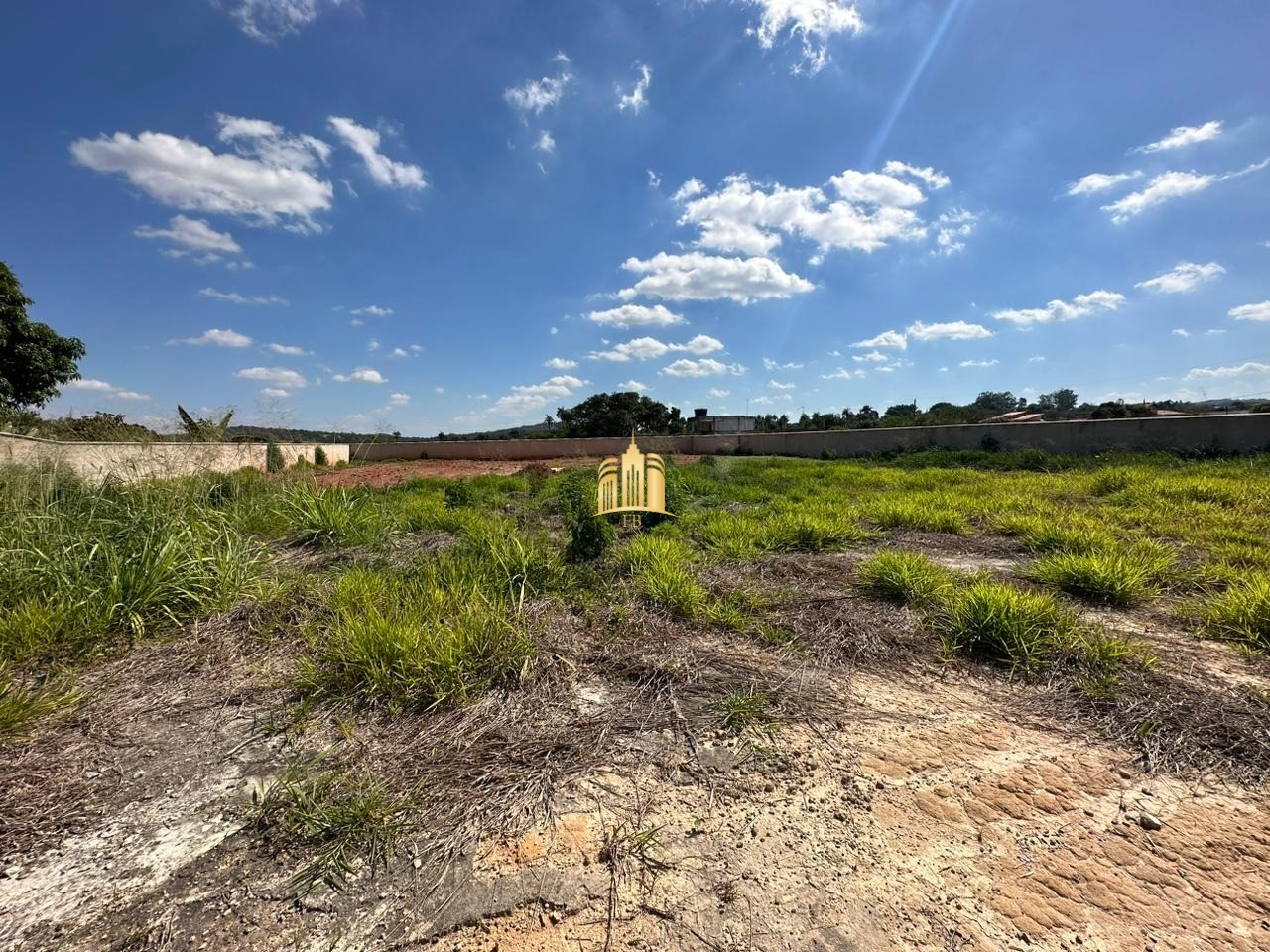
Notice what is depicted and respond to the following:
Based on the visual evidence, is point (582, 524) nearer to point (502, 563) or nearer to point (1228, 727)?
point (502, 563)

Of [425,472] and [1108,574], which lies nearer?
[1108,574]

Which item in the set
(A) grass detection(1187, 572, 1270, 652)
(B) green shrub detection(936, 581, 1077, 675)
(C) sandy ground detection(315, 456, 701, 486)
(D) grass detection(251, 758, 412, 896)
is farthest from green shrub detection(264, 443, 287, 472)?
(A) grass detection(1187, 572, 1270, 652)

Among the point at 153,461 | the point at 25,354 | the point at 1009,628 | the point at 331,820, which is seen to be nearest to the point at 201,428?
the point at 153,461

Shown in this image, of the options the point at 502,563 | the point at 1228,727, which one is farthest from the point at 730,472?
the point at 1228,727

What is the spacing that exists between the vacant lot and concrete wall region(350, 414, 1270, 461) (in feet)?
13.7

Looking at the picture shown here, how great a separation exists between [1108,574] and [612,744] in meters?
3.11

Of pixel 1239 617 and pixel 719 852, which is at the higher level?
pixel 1239 617

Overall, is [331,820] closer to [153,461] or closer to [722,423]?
[153,461]

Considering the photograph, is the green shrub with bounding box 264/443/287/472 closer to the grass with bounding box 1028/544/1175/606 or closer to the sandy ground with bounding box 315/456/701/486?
the sandy ground with bounding box 315/456/701/486

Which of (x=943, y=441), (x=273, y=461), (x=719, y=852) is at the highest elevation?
(x=273, y=461)

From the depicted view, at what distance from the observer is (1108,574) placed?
2.90 m

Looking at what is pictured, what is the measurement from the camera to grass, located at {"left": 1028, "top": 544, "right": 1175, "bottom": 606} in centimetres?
286

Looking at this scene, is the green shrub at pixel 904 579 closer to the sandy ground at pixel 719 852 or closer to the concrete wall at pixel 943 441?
the sandy ground at pixel 719 852

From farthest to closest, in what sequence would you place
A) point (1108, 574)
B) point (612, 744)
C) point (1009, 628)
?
point (1108, 574) < point (1009, 628) < point (612, 744)
